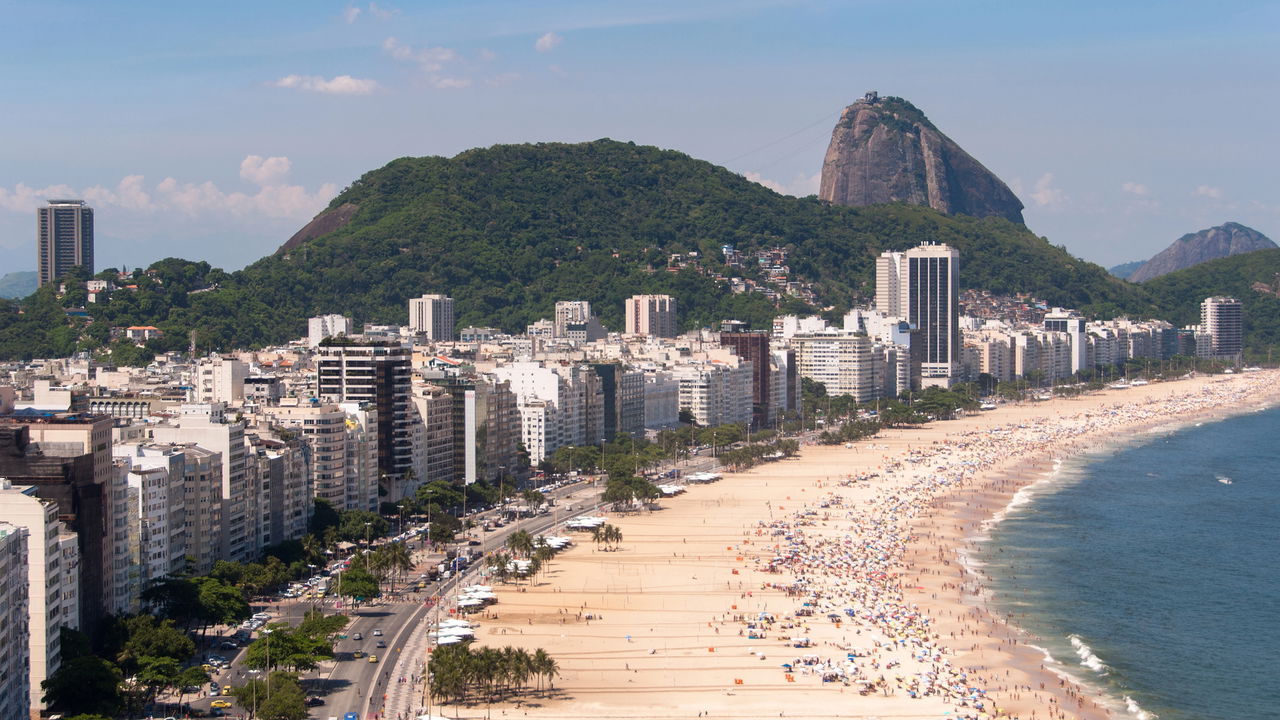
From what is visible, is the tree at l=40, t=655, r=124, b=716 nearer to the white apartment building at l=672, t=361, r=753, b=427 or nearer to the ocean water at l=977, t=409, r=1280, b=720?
the ocean water at l=977, t=409, r=1280, b=720

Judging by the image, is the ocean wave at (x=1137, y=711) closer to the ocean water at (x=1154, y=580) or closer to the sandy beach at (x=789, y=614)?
the ocean water at (x=1154, y=580)

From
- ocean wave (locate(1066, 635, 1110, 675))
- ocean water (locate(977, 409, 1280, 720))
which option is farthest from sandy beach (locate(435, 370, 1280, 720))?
ocean water (locate(977, 409, 1280, 720))

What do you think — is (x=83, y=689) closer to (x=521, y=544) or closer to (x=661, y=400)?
(x=521, y=544)

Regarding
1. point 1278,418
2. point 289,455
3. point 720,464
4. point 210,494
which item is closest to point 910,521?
point 720,464

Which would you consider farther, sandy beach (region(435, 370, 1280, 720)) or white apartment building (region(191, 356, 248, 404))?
white apartment building (region(191, 356, 248, 404))

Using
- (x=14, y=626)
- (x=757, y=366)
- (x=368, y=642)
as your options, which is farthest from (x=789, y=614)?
(x=757, y=366)

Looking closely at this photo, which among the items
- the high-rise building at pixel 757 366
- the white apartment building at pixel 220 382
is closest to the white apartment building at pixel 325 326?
the high-rise building at pixel 757 366

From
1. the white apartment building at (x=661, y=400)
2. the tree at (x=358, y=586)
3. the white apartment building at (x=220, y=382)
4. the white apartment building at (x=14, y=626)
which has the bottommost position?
the tree at (x=358, y=586)
